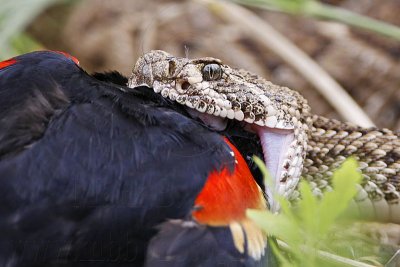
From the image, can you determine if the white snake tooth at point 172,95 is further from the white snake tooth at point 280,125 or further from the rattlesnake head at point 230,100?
the white snake tooth at point 280,125

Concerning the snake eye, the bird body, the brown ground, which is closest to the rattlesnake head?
the snake eye

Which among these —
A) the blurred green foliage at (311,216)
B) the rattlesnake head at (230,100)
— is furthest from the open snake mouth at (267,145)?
the blurred green foliage at (311,216)

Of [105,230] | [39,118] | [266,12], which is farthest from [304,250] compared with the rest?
[266,12]

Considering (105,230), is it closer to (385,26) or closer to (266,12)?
(385,26)

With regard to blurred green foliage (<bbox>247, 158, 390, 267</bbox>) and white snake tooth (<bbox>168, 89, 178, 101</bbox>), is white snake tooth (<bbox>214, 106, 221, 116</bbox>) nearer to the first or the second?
white snake tooth (<bbox>168, 89, 178, 101</bbox>)

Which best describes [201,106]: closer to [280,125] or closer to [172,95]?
[172,95]

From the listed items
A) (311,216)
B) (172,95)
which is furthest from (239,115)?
(311,216)

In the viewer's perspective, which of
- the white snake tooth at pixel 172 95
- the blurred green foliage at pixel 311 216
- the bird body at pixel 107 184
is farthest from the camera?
the white snake tooth at pixel 172 95
